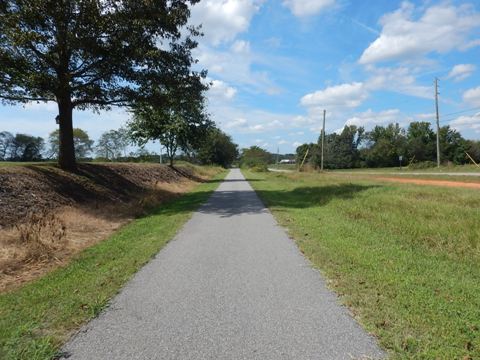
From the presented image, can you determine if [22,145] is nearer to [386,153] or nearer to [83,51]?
[83,51]

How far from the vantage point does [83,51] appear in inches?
628

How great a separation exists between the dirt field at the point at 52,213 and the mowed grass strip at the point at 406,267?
17.3 ft

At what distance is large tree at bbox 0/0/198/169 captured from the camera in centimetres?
1430

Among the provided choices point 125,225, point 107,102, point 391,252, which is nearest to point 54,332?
point 391,252

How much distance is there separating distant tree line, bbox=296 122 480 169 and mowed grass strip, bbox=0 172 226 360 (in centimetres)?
8044

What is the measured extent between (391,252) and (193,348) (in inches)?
207

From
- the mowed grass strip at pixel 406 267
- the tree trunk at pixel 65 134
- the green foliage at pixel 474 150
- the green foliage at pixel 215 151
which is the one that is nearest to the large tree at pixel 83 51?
the tree trunk at pixel 65 134

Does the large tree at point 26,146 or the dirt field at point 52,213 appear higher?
the large tree at point 26,146

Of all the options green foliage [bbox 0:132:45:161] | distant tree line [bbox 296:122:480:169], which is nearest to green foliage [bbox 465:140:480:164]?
distant tree line [bbox 296:122:480:169]

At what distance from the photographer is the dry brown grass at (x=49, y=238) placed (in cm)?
743

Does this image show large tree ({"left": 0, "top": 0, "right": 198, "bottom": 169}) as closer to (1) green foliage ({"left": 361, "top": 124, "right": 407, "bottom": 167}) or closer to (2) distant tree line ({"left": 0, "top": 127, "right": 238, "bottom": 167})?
(2) distant tree line ({"left": 0, "top": 127, "right": 238, "bottom": 167})

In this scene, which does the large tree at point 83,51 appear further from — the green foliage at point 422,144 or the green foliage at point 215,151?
the green foliage at point 422,144

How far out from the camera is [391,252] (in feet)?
25.8

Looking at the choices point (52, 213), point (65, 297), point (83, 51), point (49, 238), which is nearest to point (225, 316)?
point (65, 297)
